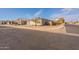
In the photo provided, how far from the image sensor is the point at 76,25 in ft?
6.29

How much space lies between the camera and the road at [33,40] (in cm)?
189

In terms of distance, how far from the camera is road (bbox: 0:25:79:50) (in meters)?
1.89

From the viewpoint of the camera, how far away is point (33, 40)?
6.24 feet

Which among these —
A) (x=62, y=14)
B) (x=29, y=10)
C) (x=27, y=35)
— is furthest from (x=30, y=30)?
(x=62, y=14)
